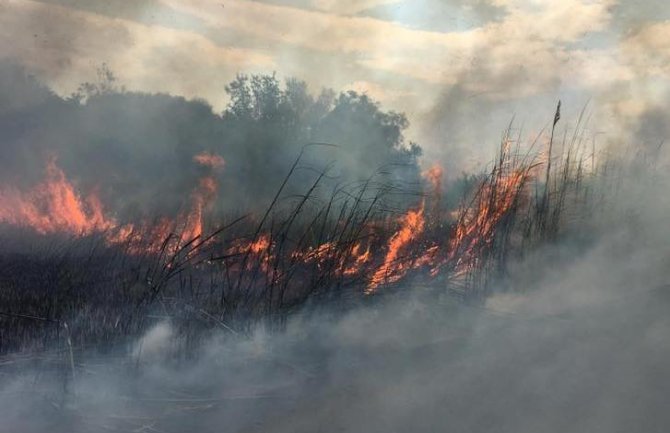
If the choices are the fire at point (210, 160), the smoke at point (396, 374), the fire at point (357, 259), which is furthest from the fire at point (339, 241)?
the fire at point (210, 160)

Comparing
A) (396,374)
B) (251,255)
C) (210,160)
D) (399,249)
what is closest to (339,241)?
(251,255)

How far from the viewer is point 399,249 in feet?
21.6

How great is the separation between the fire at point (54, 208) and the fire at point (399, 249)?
119 inches

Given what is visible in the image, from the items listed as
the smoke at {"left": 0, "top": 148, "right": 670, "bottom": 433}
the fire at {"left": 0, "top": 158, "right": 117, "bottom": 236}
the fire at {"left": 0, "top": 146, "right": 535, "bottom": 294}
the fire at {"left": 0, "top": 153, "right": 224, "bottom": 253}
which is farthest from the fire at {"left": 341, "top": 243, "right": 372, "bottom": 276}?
the fire at {"left": 0, "top": 158, "right": 117, "bottom": 236}

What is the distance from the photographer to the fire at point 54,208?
23.2 ft

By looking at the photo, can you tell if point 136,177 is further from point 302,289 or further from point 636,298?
point 636,298

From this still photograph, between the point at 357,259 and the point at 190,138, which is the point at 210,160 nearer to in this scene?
the point at 190,138

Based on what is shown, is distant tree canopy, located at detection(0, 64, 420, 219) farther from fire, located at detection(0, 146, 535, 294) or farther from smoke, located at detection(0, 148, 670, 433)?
smoke, located at detection(0, 148, 670, 433)

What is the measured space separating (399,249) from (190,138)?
12.6ft

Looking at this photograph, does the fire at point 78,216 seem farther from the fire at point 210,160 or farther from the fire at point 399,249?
the fire at point 399,249

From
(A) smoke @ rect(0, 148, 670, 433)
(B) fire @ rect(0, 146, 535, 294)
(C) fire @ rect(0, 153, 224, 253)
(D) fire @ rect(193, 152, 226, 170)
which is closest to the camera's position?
(A) smoke @ rect(0, 148, 670, 433)

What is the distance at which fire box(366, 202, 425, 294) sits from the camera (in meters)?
5.86

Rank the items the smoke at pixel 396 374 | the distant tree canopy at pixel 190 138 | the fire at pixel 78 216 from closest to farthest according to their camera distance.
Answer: the smoke at pixel 396 374
the fire at pixel 78 216
the distant tree canopy at pixel 190 138

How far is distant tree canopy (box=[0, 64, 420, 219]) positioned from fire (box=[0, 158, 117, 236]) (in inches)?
8.0
